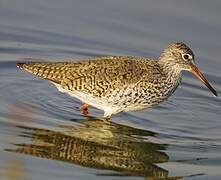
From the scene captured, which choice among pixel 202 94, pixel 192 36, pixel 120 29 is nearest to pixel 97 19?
pixel 120 29

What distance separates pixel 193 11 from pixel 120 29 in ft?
6.08

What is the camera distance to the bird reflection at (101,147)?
33.9ft

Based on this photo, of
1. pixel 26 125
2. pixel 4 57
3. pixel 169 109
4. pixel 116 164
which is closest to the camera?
pixel 116 164

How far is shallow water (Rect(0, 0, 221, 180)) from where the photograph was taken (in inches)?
405

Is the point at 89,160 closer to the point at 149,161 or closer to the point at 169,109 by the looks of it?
the point at 149,161

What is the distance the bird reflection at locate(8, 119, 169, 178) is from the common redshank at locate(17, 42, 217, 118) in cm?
45

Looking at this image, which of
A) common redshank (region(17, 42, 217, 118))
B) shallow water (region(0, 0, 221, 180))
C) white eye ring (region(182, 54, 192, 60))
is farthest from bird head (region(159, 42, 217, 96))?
shallow water (region(0, 0, 221, 180))

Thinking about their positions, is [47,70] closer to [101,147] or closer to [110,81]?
[110,81]

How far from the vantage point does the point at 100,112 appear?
1334 cm

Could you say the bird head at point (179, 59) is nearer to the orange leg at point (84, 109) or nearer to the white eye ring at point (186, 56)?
the white eye ring at point (186, 56)

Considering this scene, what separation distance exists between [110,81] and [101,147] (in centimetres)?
165

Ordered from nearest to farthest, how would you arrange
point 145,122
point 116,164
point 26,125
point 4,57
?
point 116,164 < point 26,125 < point 145,122 < point 4,57

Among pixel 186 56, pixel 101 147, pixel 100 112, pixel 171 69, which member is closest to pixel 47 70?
pixel 100 112

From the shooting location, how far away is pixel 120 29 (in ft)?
52.4
